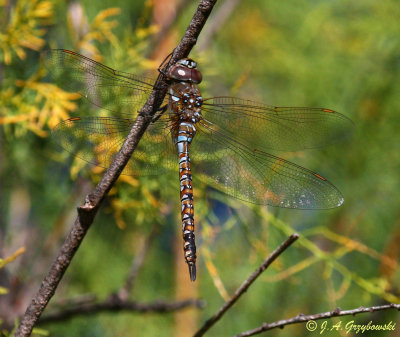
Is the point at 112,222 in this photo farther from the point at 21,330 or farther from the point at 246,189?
the point at 21,330

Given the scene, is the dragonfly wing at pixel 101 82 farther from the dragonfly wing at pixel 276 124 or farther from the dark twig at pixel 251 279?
the dark twig at pixel 251 279

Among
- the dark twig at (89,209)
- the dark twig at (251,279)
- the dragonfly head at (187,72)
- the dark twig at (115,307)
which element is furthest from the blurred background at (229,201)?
the dark twig at (89,209)

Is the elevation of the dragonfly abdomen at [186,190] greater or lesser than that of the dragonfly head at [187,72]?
lesser

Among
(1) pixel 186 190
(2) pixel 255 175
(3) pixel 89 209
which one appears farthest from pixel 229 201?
(3) pixel 89 209

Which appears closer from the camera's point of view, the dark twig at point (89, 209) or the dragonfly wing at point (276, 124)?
the dark twig at point (89, 209)

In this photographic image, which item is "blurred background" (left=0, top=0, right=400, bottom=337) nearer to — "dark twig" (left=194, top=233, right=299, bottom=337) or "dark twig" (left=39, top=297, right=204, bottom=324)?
"dark twig" (left=39, top=297, right=204, bottom=324)

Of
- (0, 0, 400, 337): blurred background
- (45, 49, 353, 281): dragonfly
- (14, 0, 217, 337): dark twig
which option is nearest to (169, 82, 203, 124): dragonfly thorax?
(45, 49, 353, 281): dragonfly
